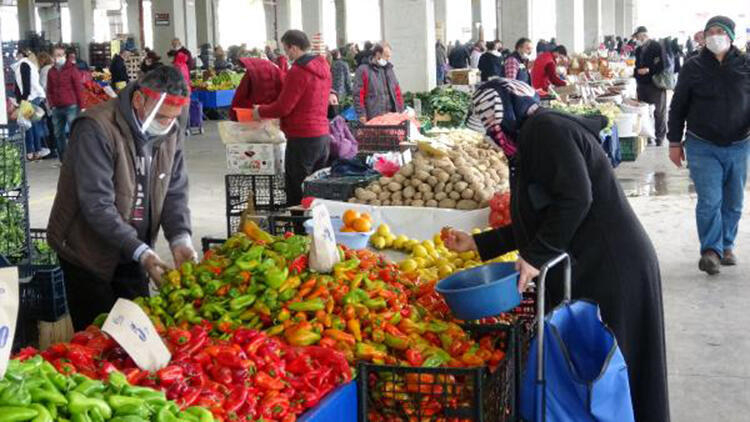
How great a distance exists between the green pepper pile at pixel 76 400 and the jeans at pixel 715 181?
→ 5.81 m

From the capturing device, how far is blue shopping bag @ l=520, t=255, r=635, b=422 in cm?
328

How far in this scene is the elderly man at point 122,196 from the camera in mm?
4078

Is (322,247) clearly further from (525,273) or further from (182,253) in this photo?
(182,253)

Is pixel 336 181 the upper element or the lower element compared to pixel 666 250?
upper

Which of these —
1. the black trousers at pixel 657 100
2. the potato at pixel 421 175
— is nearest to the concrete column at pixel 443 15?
the black trousers at pixel 657 100

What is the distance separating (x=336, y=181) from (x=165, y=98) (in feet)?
11.5

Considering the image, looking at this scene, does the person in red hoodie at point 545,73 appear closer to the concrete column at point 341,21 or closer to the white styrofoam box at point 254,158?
the white styrofoam box at point 254,158

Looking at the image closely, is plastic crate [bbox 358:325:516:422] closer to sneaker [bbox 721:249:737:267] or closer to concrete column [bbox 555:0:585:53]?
sneaker [bbox 721:249:737:267]

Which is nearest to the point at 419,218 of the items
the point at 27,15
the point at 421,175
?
the point at 421,175

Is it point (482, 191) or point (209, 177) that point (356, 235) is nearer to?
point (482, 191)

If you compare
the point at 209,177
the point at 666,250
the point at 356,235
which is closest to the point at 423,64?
the point at 209,177

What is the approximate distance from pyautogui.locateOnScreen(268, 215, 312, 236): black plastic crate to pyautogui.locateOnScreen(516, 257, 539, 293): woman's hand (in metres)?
1.70

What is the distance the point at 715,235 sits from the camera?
7863 millimetres

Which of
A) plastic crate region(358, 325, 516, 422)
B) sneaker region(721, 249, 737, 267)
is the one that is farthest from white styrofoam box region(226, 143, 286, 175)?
plastic crate region(358, 325, 516, 422)
